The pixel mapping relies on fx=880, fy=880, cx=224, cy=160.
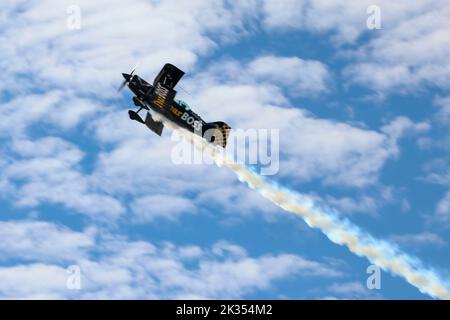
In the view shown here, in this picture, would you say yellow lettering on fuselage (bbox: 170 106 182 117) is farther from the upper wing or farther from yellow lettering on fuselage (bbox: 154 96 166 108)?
the upper wing

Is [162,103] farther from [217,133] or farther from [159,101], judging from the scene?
[217,133]

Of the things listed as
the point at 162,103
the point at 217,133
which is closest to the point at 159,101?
the point at 162,103

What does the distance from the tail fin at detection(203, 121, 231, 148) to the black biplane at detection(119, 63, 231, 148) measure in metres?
0.34

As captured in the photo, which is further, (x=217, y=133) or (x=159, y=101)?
(x=217, y=133)

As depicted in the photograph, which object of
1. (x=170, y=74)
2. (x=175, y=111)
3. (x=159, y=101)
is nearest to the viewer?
(x=170, y=74)

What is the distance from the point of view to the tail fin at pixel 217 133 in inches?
3853

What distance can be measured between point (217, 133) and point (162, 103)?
24.3 feet

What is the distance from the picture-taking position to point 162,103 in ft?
313

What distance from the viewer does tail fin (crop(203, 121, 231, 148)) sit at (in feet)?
321

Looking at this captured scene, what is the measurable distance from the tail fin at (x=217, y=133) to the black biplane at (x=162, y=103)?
1.11ft

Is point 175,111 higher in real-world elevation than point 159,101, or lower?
lower
